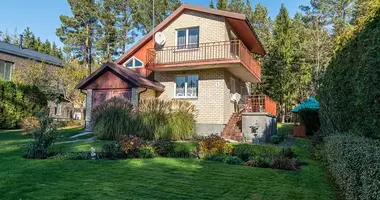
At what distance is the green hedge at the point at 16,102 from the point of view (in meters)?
19.2

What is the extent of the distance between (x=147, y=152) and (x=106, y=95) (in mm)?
9932

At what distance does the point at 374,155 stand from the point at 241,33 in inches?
641

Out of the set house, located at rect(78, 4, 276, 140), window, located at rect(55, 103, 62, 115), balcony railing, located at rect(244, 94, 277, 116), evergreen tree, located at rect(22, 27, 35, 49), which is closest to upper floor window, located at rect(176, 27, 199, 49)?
house, located at rect(78, 4, 276, 140)

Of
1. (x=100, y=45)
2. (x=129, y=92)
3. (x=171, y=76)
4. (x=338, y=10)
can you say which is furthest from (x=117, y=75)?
(x=338, y=10)

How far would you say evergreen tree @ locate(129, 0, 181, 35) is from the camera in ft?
123

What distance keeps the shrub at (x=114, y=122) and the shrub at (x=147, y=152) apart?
389 centimetres

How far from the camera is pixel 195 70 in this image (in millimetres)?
16578

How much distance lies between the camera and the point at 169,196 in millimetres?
4547

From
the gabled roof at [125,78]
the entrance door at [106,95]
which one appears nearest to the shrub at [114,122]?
the gabled roof at [125,78]

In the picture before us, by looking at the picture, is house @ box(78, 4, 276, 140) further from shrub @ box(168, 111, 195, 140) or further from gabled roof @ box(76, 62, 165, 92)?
shrub @ box(168, 111, 195, 140)

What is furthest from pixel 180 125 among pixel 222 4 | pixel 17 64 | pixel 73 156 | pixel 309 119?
pixel 17 64

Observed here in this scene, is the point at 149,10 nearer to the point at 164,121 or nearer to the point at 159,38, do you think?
the point at 159,38

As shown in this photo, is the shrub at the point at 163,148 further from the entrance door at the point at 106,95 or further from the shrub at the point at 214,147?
the entrance door at the point at 106,95

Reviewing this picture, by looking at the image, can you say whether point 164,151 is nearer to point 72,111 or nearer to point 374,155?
point 374,155
